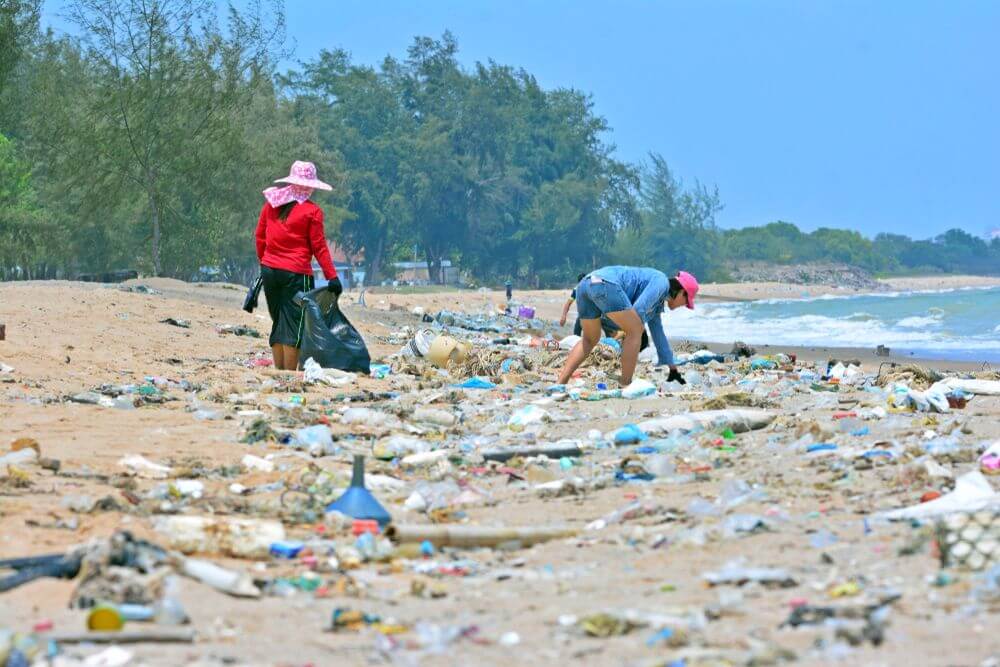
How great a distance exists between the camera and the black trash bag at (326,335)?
1166 cm

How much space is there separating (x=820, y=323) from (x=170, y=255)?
17106 millimetres

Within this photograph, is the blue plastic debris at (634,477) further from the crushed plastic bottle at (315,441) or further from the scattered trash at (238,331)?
the scattered trash at (238,331)

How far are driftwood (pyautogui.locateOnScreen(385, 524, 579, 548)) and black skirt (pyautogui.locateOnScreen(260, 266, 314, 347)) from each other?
20.5 feet

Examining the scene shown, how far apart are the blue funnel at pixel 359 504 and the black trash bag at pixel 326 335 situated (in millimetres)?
5746

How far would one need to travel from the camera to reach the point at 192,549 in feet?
16.6

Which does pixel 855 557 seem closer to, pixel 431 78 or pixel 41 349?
pixel 41 349

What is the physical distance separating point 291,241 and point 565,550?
6.62 meters

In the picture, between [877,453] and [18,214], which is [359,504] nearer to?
[877,453]

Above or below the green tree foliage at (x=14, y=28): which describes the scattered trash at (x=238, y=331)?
below

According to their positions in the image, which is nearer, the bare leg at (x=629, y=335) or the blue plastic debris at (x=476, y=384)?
the bare leg at (x=629, y=335)

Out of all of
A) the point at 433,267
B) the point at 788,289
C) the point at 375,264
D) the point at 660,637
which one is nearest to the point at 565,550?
the point at 660,637

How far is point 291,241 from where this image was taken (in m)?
11.4

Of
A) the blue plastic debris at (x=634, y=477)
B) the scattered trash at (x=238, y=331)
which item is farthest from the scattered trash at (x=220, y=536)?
the scattered trash at (x=238, y=331)

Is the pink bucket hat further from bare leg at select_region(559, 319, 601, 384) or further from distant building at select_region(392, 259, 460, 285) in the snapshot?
distant building at select_region(392, 259, 460, 285)
